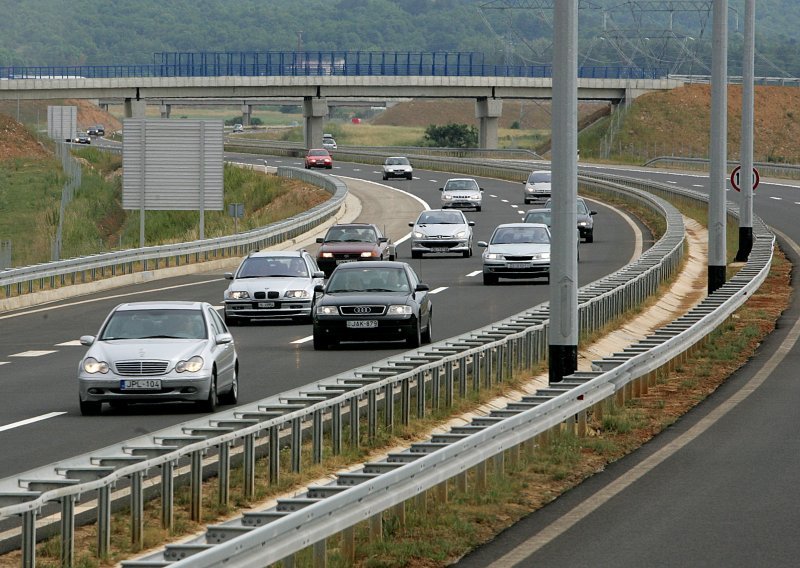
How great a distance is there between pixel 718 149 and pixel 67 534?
27.0 meters

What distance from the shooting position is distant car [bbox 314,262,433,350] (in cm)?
2752

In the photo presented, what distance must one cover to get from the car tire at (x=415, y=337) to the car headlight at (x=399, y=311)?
0.24m

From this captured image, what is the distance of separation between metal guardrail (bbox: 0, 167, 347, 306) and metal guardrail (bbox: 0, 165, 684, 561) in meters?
13.8

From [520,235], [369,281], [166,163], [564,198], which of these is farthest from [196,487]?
[166,163]

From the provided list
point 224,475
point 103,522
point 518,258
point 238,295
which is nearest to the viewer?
point 103,522

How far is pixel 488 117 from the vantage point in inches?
5281

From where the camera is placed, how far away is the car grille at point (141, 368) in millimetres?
19844

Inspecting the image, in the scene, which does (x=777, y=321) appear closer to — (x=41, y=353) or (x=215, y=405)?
(x=41, y=353)

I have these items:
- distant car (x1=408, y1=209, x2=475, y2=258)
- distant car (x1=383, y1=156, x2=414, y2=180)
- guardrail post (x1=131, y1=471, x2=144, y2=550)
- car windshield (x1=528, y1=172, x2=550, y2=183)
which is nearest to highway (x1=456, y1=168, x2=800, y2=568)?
guardrail post (x1=131, y1=471, x2=144, y2=550)

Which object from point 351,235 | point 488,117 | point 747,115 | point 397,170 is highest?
point 488,117

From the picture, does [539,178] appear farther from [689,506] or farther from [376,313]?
[689,506]

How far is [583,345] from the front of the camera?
2805cm

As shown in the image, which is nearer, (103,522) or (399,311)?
(103,522)

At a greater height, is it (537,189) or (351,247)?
(537,189)
